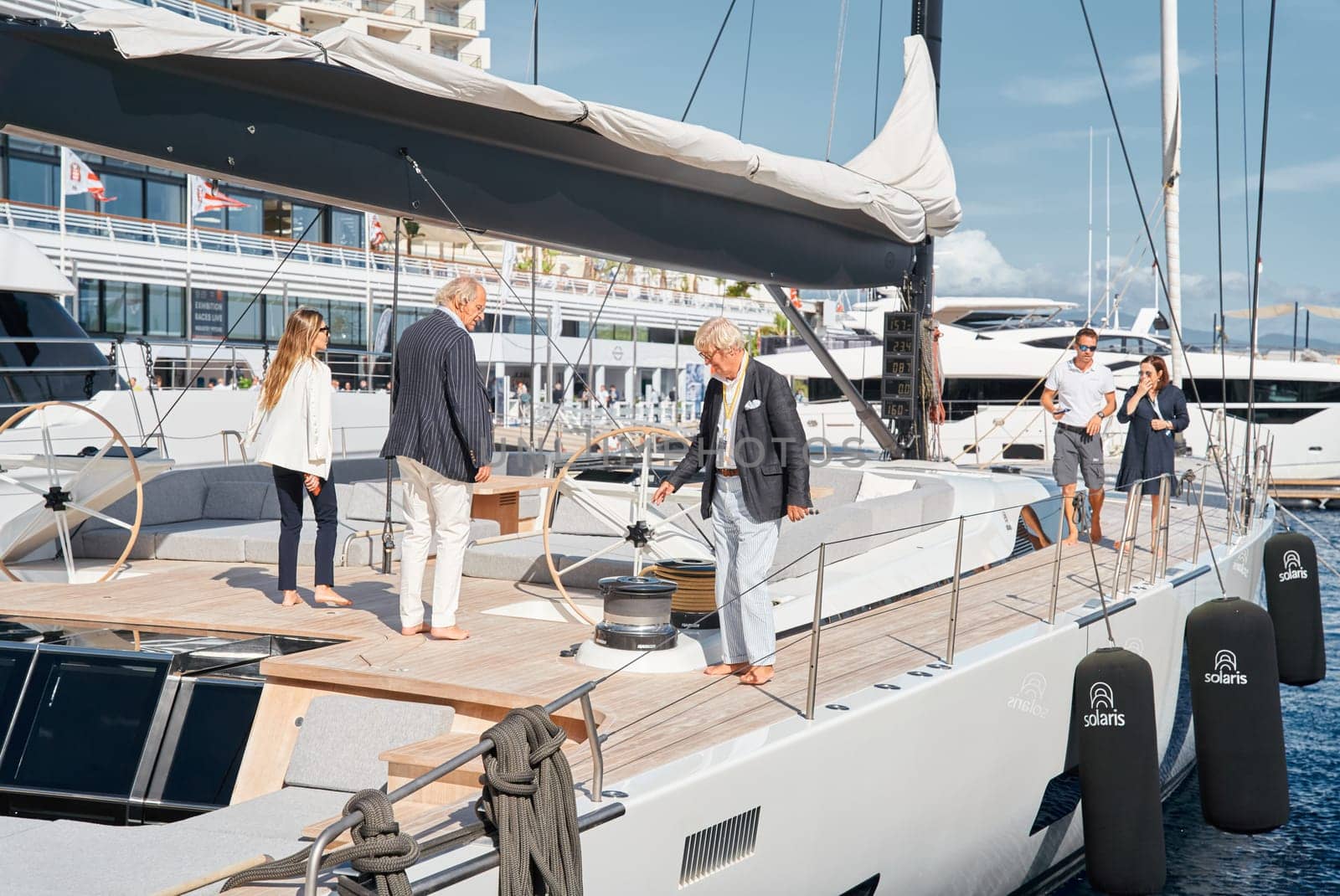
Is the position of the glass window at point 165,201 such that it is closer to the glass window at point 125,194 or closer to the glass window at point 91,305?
the glass window at point 125,194

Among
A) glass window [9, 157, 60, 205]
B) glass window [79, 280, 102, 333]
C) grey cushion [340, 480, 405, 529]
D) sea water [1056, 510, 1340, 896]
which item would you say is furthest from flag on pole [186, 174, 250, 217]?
sea water [1056, 510, 1340, 896]

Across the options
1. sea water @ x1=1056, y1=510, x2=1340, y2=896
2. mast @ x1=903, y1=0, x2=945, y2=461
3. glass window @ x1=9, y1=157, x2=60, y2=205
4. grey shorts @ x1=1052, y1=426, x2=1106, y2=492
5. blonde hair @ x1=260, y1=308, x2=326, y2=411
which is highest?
glass window @ x1=9, y1=157, x2=60, y2=205

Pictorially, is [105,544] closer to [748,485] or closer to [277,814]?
[277,814]

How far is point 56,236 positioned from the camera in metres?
23.9

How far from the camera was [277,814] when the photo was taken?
4.05m

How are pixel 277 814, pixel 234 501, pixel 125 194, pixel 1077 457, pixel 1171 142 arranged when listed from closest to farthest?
pixel 277 814, pixel 234 501, pixel 1077 457, pixel 1171 142, pixel 125 194

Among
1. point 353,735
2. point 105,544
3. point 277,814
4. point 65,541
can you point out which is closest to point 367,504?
point 105,544

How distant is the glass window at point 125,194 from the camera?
102 feet

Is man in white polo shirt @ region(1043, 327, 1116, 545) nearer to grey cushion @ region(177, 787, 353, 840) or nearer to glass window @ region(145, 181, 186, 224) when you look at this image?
grey cushion @ region(177, 787, 353, 840)

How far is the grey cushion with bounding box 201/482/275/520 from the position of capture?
328 inches

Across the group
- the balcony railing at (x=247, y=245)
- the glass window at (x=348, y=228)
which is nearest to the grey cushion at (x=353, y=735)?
the balcony railing at (x=247, y=245)

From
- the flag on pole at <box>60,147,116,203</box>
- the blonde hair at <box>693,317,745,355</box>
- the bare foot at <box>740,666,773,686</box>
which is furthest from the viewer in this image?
the flag on pole at <box>60,147,116,203</box>

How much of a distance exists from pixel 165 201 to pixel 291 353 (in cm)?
2915

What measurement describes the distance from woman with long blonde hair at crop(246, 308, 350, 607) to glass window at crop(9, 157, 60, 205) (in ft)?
82.8
